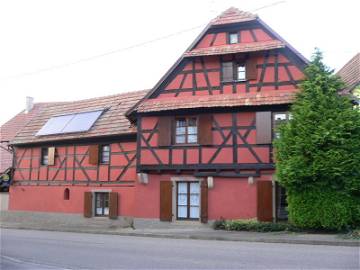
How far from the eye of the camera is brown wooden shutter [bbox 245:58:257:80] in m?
17.6

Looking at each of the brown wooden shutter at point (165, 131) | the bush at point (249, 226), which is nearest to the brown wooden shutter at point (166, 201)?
the brown wooden shutter at point (165, 131)

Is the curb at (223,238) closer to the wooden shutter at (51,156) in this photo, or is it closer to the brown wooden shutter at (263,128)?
the brown wooden shutter at (263,128)

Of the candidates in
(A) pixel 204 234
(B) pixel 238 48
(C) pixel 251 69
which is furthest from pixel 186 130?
(A) pixel 204 234

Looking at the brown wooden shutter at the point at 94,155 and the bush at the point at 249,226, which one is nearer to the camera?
the bush at the point at 249,226

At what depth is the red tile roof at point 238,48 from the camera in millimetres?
17203

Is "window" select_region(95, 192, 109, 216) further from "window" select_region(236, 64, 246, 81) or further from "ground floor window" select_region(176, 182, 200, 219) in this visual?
"window" select_region(236, 64, 246, 81)

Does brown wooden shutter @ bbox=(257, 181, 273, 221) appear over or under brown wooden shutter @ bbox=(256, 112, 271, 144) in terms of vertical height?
under

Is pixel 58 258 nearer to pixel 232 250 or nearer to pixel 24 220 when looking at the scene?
pixel 232 250

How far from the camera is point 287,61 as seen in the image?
17.3 meters

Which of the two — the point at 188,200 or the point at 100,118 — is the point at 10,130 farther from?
the point at 188,200

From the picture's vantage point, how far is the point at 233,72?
1809cm

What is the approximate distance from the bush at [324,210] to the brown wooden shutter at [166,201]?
17.3 feet

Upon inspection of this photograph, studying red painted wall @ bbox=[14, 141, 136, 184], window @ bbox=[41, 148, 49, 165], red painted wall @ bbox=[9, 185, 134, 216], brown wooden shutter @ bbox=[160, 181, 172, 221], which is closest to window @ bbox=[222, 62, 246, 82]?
brown wooden shutter @ bbox=[160, 181, 172, 221]

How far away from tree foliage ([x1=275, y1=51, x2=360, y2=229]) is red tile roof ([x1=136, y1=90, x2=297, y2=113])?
1.44 metres
